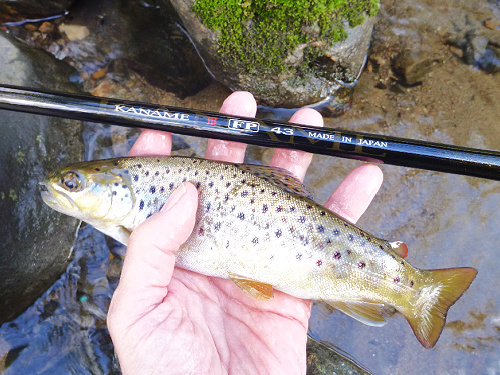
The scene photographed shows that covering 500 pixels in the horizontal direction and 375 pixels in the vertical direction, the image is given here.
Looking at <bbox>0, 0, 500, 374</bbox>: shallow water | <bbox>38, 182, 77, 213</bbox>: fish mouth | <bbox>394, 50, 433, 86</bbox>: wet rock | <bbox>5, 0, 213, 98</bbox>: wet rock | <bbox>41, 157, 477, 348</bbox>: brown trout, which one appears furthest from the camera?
<bbox>5, 0, 213, 98</bbox>: wet rock

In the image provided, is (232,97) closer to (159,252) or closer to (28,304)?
(159,252)

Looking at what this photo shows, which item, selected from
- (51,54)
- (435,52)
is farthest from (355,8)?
(51,54)

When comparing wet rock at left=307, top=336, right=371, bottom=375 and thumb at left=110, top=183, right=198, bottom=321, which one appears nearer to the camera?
thumb at left=110, top=183, right=198, bottom=321

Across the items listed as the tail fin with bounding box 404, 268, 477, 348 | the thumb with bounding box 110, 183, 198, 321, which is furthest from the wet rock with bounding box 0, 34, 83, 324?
the tail fin with bounding box 404, 268, 477, 348

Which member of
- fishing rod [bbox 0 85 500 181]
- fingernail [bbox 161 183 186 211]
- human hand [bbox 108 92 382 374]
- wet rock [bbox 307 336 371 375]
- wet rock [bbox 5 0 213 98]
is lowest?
wet rock [bbox 307 336 371 375]

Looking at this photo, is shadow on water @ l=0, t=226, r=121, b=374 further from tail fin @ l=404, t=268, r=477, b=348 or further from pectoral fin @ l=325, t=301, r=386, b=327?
tail fin @ l=404, t=268, r=477, b=348

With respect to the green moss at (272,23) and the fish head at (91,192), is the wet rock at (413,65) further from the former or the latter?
the fish head at (91,192)

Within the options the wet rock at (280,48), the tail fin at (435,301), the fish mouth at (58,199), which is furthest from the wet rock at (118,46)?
the tail fin at (435,301)
